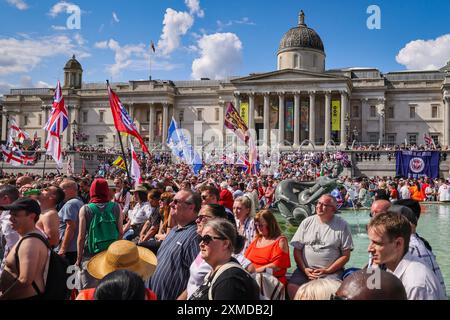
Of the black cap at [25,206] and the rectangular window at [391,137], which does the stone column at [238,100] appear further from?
the black cap at [25,206]

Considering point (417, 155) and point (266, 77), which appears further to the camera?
point (266, 77)

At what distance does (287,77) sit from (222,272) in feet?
185

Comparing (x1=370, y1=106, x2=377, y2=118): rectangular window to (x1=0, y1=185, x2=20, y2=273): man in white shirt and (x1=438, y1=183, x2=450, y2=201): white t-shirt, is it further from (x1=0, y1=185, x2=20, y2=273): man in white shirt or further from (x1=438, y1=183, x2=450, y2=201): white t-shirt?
(x1=0, y1=185, x2=20, y2=273): man in white shirt

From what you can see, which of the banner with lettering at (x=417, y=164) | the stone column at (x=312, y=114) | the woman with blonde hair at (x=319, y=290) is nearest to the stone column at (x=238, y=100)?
the stone column at (x=312, y=114)

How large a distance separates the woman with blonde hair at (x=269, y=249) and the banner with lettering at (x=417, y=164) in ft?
103

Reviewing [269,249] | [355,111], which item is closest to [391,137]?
[355,111]

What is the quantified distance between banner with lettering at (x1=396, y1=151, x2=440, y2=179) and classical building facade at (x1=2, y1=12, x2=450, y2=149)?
53.8 feet

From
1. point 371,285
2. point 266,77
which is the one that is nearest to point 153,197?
point 371,285

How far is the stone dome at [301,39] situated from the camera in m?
63.7

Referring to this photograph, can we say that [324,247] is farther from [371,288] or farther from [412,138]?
[412,138]

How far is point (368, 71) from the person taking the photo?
64500 mm

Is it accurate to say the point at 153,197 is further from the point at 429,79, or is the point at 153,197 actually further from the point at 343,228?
the point at 429,79

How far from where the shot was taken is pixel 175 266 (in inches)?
179

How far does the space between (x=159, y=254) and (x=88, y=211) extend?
183cm
